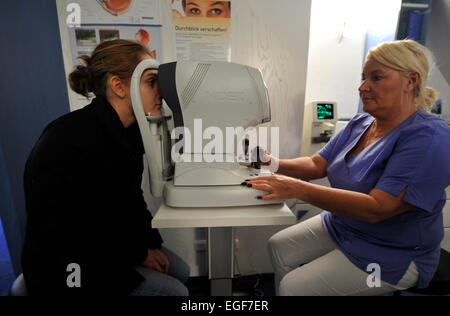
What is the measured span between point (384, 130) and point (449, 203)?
41.9 inches

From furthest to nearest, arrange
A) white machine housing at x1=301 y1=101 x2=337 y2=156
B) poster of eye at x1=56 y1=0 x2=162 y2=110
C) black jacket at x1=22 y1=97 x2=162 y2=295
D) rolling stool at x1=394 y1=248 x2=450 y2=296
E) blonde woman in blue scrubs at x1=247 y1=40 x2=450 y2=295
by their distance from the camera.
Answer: white machine housing at x1=301 y1=101 x2=337 y2=156
poster of eye at x1=56 y1=0 x2=162 y2=110
rolling stool at x1=394 y1=248 x2=450 y2=296
blonde woman in blue scrubs at x1=247 y1=40 x2=450 y2=295
black jacket at x1=22 y1=97 x2=162 y2=295

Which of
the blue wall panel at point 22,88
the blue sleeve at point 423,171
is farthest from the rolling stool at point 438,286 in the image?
the blue wall panel at point 22,88

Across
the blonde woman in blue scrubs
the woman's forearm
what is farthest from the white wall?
the woman's forearm

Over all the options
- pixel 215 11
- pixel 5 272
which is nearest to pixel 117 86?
pixel 215 11

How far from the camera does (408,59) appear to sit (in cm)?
87

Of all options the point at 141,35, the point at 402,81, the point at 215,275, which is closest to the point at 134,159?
the point at 215,275

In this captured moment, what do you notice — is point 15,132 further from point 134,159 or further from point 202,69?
point 202,69

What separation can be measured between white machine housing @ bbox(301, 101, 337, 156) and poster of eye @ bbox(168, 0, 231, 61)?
2.04ft

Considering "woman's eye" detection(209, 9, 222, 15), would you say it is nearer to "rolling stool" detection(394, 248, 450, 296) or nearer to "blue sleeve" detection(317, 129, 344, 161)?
"blue sleeve" detection(317, 129, 344, 161)

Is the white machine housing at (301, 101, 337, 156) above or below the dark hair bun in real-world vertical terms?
below

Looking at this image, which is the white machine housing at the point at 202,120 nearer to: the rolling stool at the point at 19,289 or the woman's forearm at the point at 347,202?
the woman's forearm at the point at 347,202

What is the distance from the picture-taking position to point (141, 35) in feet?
4.62

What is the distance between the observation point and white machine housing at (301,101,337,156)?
151 centimetres

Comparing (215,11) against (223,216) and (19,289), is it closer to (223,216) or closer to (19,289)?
(223,216)
